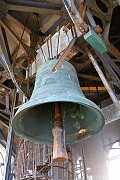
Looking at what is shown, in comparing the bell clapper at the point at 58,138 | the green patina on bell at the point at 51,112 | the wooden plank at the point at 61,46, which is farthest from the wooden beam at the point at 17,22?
the bell clapper at the point at 58,138

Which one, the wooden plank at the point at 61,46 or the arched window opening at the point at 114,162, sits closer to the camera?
the wooden plank at the point at 61,46

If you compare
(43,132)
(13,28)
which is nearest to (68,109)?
(43,132)

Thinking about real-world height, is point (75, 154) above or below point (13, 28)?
below

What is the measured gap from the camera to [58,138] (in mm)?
2133

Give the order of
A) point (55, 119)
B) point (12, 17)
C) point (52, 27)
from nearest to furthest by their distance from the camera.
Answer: point (55, 119) < point (12, 17) < point (52, 27)

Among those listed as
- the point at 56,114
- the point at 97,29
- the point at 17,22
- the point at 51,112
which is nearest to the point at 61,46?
the point at 97,29

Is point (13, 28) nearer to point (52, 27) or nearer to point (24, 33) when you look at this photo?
point (24, 33)

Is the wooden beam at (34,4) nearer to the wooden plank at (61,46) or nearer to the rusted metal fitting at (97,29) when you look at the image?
the wooden plank at (61,46)

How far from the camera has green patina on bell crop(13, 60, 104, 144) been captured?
2.50 m

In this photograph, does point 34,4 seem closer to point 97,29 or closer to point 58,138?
point 97,29

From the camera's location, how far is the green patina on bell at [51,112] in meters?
2.50

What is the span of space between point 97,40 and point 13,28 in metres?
2.91

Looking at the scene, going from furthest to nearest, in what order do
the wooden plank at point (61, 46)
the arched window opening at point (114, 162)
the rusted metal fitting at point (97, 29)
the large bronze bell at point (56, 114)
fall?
the arched window opening at point (114, 162) → the wooden plank at point (61, 46) → the rusted metal fitting at point (97, 29) → the large bronze bell at point (56, 114)

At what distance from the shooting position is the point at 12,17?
462 centimetres
